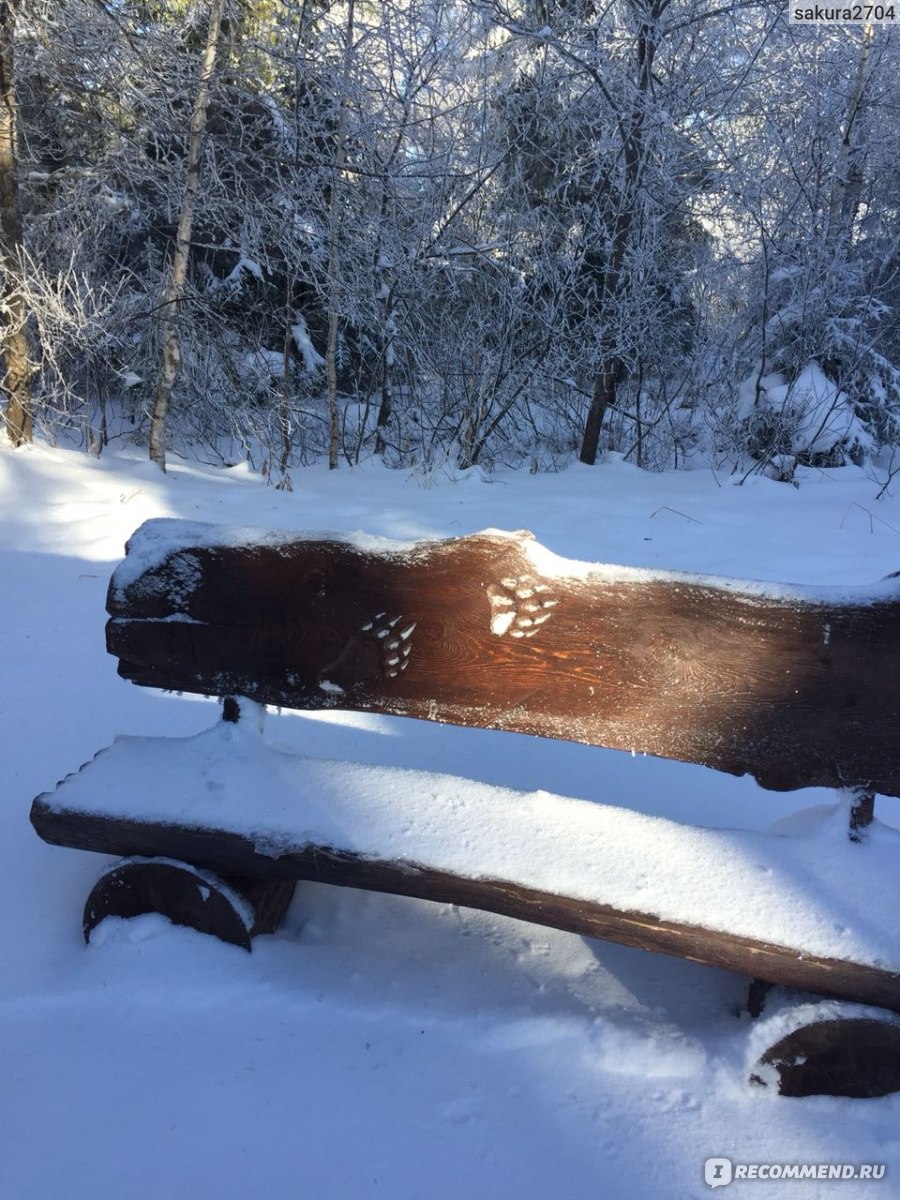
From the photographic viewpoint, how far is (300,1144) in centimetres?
155

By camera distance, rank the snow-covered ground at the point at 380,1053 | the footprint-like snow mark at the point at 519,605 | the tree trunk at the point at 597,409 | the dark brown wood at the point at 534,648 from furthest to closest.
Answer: the tree trunk at the point at 597,409 < the footprint-like snow mark at the point at 519,605 < the dark brown wood at the point at 534,648 < the snow-covered ground at the point at 380,1053

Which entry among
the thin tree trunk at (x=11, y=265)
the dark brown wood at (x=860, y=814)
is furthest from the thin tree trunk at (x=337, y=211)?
the dark brown wood at (x=860, y=814)

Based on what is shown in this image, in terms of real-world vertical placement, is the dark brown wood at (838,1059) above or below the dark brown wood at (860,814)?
below

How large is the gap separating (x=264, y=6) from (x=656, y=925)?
869 cm

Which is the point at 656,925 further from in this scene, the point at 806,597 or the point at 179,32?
the point at 179,32

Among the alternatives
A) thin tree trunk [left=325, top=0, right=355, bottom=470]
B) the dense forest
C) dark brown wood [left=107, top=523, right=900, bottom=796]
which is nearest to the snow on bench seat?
dark brown wood [left=107, top=523, right=900, bottom=796]

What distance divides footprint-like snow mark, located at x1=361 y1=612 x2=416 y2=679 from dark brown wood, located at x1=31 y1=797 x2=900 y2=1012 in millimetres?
442

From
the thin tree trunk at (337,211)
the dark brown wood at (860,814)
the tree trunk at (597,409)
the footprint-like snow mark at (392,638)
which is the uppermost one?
the thin tree trunk at (337,211)

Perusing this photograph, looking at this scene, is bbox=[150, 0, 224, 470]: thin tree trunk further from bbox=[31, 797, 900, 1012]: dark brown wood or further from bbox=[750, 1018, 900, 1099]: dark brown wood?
bbox=[750, 1018, 900, 1099]: dark brown wood

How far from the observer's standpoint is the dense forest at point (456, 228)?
22.1 feet

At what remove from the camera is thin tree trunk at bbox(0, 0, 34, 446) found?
5.92 meters

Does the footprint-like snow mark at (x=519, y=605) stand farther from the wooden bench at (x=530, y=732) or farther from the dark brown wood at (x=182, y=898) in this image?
the dark brown wood at (x=182, y=898)

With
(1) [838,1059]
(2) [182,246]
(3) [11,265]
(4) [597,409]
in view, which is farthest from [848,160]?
(1) [838,1059]

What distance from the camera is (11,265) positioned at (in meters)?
6.23
